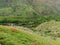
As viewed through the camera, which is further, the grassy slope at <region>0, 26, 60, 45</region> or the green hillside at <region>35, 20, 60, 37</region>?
the green hillside at <region>35, 20, 60, 37</region>

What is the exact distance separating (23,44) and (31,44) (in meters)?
1.21

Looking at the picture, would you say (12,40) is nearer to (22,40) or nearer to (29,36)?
(22,40)

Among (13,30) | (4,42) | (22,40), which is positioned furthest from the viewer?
(13,30)

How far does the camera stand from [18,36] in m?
26.8

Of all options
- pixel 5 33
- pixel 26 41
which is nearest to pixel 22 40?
pixel 26 41

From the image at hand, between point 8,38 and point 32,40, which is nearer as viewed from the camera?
point 8,38

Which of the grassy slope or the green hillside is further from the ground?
the grassy slope

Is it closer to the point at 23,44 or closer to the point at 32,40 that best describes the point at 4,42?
the point at 23,44

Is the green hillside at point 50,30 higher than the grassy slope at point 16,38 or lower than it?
lower

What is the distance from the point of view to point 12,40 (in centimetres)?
2516

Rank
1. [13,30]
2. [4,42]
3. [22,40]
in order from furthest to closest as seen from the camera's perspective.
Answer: [13,30], [22,40], [4,42]

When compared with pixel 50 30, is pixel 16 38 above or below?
above

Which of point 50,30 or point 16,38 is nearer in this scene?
point 16,38

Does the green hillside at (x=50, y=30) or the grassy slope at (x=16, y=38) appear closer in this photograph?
the grassy slope at (x=16, y=38)
